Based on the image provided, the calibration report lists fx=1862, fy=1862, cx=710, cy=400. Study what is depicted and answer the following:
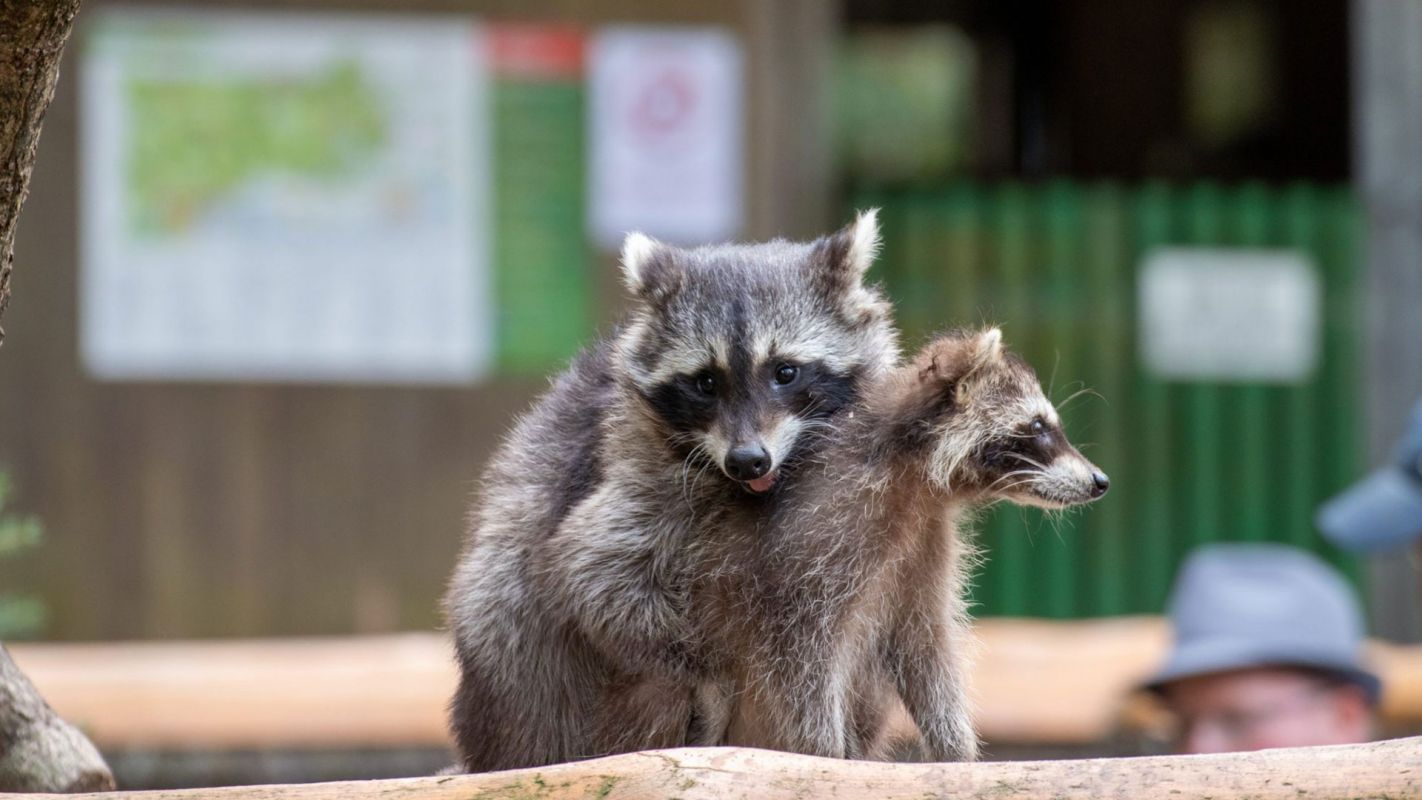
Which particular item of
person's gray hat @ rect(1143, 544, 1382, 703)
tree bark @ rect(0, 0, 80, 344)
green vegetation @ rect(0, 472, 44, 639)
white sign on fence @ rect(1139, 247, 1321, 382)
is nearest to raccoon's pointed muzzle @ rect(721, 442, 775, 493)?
tree bark @ rect(0, 0, 80, 344)

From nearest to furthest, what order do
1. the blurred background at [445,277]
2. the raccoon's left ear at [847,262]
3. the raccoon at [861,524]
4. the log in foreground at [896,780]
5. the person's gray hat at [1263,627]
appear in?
the log in foreground at [896,780] → the raccoon at [861,524] → the raccoon's left ear at [847,262] → the person's gray hat at [1263,627] → the blurred background at [445,277]

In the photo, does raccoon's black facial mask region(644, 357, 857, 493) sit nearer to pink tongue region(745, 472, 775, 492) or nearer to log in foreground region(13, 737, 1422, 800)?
pink tongue region(745, 472, 775, 492)

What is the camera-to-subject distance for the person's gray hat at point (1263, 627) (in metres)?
6.13

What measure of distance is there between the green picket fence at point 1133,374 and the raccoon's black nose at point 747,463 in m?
6.48

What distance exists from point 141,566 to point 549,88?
2.86 metres

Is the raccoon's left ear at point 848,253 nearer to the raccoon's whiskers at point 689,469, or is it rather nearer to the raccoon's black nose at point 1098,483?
the raccoon's whiskers at point 689,469

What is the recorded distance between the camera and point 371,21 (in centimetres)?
848

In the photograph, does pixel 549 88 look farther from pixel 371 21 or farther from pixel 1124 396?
pixel 1124 396

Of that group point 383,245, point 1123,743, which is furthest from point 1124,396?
point 383,245

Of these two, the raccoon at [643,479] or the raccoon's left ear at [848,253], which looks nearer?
the raccoon at [643,479]

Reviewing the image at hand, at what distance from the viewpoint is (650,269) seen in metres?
3.38

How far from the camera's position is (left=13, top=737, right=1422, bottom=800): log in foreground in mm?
2531

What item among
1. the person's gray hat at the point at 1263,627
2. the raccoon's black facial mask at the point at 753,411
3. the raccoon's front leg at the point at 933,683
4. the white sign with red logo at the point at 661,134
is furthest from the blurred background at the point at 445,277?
the raccoon's front leg at the point at 933,683

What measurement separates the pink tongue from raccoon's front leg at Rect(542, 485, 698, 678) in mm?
197
